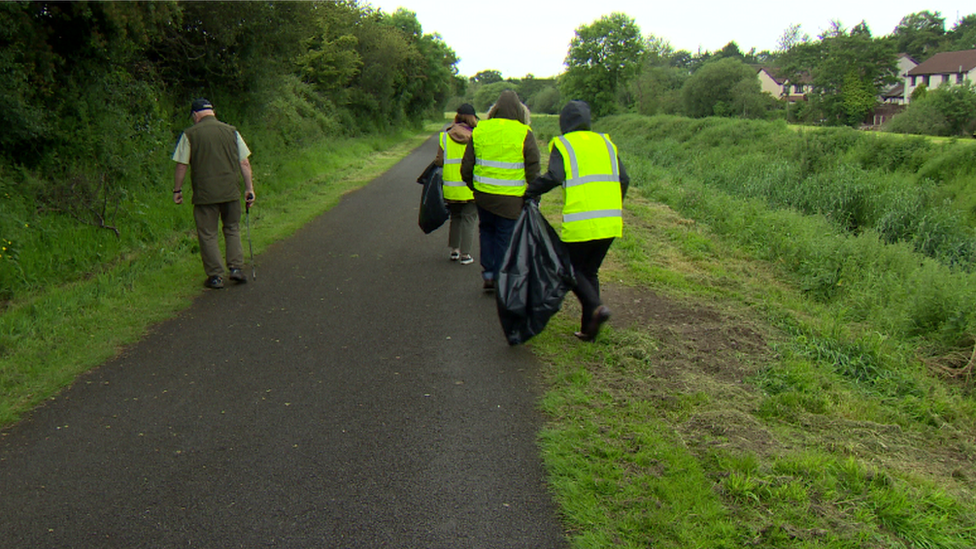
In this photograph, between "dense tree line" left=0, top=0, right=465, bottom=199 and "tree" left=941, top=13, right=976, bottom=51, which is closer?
"dense tree line" left=0, top=0, right=465, bottom=199

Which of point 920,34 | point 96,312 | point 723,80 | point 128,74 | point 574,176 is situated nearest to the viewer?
point 574,176

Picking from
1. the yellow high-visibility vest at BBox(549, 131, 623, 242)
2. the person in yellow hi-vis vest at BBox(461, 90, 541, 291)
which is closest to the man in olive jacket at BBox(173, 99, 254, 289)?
the person in yellow hi-vis vest at BBox(461, 90, 541, 291)

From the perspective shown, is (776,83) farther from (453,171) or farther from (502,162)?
(502,162)

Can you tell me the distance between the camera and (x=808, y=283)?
→ 8.13m

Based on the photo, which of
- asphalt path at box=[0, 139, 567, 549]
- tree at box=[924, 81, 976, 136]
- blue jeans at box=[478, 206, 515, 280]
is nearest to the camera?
asphalt path at box=[0, 139, 567, 549]

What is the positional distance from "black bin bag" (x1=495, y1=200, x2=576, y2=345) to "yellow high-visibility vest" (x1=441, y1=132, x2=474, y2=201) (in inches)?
97.8

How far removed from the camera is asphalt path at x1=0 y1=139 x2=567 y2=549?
10.5 ft

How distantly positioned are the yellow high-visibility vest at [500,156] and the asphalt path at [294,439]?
47.4 inches

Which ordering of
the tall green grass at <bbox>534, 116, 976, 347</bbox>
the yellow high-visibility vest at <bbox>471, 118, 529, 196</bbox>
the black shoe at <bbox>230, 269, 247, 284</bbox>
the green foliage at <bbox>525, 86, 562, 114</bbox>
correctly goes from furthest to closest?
the green foliage at <bbox>525, 86, 562, 114</bbox> → the black shoe at <bbox>230, 269, 247, 284</bbox> → the tall green grass at <bbox>534, 116, 976, 347</bbox> → the yellow high-visibility vest at <bbox>471, 118, 529, 196</bbox>

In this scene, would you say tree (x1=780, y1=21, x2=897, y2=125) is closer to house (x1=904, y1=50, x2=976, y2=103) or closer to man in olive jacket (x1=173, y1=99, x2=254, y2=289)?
house (x1=904, y1=50, x2=976, y2=103)

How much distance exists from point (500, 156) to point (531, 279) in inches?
60.3

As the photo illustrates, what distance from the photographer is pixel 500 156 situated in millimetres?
6422

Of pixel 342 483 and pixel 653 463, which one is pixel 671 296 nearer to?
pixel 653 463

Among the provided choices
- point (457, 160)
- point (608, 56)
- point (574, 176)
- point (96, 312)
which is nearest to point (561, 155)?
point (574, 176)
